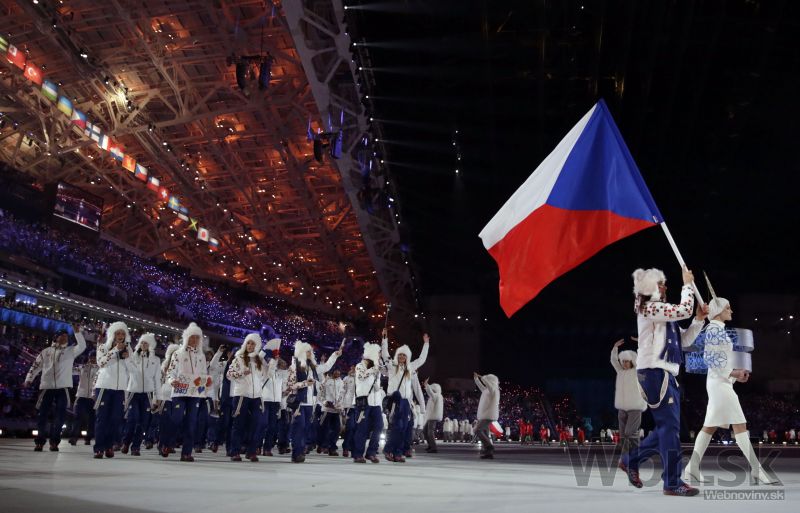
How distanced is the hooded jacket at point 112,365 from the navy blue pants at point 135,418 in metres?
1.05

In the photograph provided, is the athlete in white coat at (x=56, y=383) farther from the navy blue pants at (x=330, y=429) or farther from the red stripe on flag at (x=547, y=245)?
the red stripe on flag at (x=547, y=245)

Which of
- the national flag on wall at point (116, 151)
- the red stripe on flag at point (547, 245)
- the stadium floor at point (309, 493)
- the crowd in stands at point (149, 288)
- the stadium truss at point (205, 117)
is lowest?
the stadium floor at point (309, 493)

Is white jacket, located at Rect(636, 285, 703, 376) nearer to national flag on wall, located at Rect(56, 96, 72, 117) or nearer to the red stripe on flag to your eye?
the red stripe on flag

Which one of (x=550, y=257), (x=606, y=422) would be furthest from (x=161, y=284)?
(x=550, y=257)

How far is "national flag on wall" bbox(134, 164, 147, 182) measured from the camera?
34094 mm

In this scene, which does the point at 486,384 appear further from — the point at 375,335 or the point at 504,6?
the point at 375,335

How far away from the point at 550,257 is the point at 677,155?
20.9m

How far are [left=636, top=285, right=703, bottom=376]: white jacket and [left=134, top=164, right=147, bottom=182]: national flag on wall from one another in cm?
3123

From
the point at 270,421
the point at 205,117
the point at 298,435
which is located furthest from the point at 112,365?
the point at 205,117

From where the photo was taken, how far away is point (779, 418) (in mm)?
36219

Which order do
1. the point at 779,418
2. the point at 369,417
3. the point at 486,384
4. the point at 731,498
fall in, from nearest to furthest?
1. the point at 731,498
2. the point at 369,417
3. the point at 486,384
4. the point at 779,418

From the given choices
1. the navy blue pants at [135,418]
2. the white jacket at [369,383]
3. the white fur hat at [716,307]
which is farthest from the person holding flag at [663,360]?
the navy blue pants at [135,418]

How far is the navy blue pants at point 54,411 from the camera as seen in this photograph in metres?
10.9

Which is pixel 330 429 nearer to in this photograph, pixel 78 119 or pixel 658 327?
pixel 658 327
